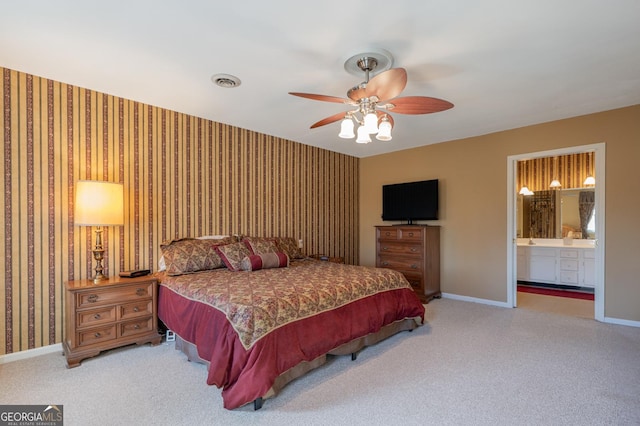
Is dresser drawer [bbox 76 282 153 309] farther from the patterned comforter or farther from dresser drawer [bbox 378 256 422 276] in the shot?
dresser drawer [bbox 378 256 422 276]

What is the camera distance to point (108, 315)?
2.81m

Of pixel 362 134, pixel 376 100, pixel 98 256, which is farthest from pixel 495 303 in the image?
pixel 98 256

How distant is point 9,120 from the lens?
273 centimetres

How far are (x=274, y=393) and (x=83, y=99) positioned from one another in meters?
3.20

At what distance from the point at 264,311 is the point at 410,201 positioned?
3.70 m

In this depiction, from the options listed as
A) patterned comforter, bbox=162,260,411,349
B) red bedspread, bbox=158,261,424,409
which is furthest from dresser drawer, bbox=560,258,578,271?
patterned comforter, bbox=162,260,411,349

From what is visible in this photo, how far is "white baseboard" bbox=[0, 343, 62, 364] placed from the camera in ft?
8.78

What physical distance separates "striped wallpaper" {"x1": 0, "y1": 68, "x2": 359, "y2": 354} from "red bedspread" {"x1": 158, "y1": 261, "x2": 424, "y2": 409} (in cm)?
84

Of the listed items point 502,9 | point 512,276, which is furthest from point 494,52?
point 512,276

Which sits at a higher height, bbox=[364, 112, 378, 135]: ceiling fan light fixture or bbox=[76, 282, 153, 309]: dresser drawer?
bbox=[364, 112, 378, 135]: ceiling fan light fixture

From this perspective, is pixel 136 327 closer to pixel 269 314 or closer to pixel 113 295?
pixel 113 295

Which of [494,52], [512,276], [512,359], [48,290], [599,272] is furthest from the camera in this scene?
[512,276]

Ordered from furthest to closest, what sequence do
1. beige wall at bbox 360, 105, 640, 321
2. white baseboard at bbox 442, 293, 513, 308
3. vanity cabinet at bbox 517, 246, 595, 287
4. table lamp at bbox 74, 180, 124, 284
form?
1. vanity cabinet at bbox 517, 246, 595, 287
2. white baseboard at bbox 442, 293, 513, 308
3. beige wall at bbox 360, 105, 640, 321
4. table lamp at bbox 74, 180, 124, 284

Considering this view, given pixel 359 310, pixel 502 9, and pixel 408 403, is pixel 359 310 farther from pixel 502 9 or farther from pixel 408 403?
pixel 502 9
